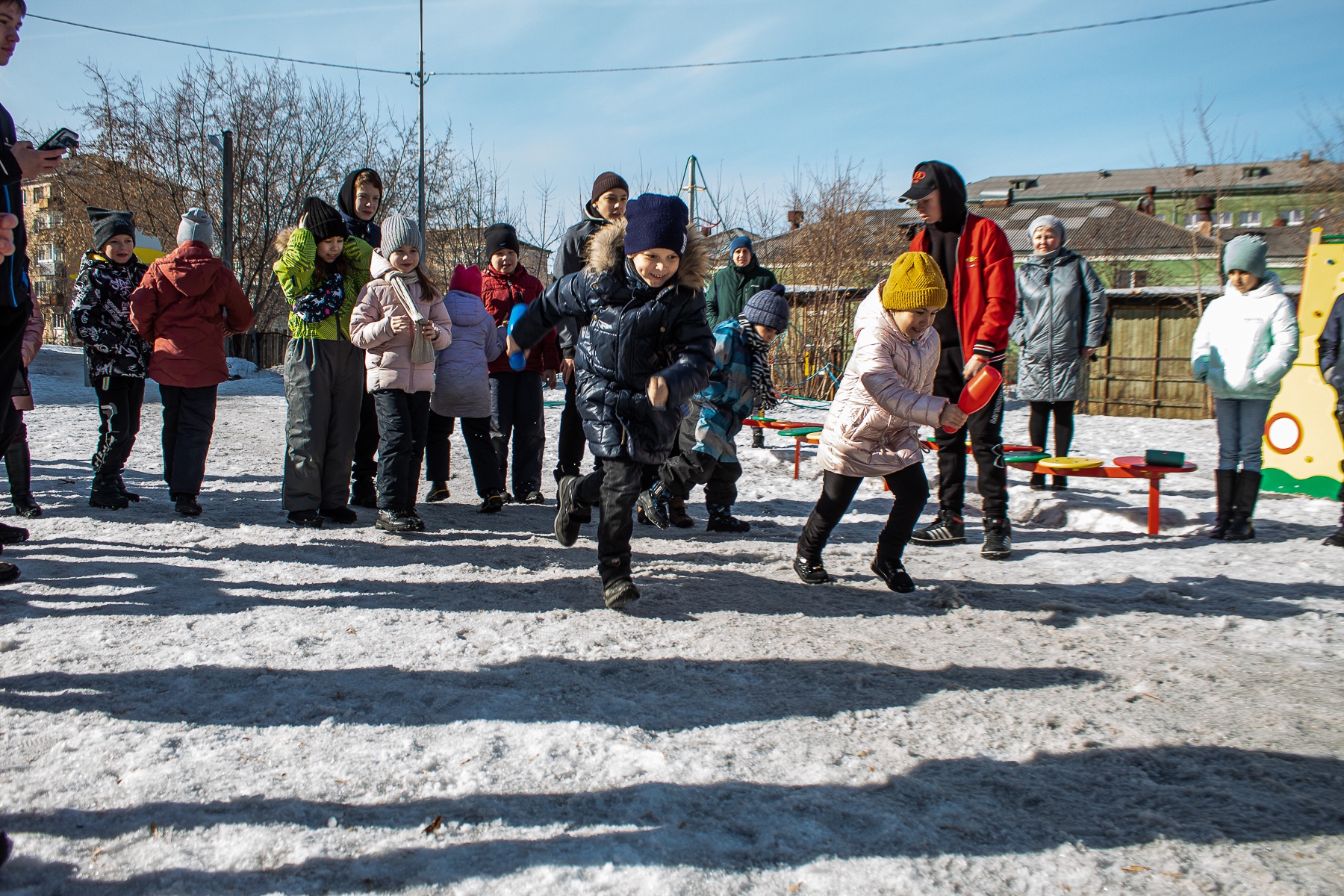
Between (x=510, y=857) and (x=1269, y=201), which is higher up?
(x=1269, y=201)

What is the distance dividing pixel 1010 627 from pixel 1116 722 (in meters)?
1.00

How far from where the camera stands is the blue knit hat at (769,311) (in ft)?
17.8

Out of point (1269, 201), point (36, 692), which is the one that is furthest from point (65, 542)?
point (1269, 201)

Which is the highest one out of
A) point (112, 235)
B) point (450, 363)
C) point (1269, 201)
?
point (1269, 201)

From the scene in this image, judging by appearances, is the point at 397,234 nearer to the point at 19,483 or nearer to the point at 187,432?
the point at 187,432

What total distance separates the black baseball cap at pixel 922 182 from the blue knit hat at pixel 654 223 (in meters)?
1.89

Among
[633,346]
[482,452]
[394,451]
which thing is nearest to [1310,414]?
[633,346]

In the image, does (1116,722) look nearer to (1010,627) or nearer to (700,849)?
(1010,627)

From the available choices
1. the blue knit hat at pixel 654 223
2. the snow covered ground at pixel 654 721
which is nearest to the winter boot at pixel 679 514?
the snow covered ground at pixel 654 721

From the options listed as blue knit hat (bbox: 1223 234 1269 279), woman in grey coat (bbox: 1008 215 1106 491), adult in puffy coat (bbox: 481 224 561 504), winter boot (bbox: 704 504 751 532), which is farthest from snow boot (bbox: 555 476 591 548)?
blue knit hat (bbox: 1223 234 1269 279)

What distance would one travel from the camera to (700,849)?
6.59ft

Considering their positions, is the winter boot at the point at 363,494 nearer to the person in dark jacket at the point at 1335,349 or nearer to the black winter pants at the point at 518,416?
the black winter pants at the point at 518,416

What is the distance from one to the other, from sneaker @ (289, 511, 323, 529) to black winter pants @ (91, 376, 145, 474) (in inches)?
52.6

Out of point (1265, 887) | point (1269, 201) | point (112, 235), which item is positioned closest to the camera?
point (1265, 887)
